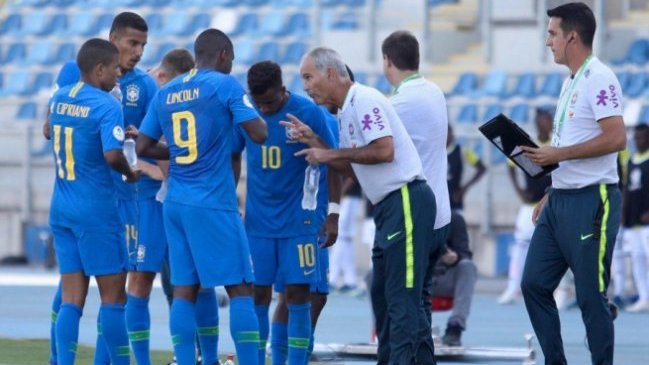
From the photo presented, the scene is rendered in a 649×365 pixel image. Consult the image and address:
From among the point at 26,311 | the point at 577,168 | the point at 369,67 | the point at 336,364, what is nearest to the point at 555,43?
the point at 577,168

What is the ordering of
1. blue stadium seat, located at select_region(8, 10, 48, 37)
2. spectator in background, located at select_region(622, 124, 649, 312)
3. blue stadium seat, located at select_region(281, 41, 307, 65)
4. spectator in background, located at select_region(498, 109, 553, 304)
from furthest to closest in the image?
blue stadium seat, located at select_region(8, 10, 48, 37), blue stadium seat, located at select_region(281, 41, 307, 65), spectator in background, located at select_region(498, 109, 553, 304), spectator in background, located at select_region(622, 124, 649, 312)

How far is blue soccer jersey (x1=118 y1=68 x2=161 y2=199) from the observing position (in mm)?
9750

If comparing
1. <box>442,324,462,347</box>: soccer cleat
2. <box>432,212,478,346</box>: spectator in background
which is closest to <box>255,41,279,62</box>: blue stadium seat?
<box>432,212,478,346</box>: spectator in background

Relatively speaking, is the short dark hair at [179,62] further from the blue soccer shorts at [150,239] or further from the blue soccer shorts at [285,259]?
the blue soccer shorts at [285,259]

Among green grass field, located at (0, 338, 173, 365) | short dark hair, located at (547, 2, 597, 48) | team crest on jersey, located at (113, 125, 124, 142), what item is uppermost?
short dark hair, located at (547, 2, 597, 48)

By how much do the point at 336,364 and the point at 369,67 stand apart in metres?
13.1

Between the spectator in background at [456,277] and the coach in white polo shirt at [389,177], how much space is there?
3145mm

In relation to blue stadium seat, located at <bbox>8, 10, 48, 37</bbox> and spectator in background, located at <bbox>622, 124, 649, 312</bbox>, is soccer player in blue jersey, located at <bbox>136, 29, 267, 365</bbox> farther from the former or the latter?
blue stadium seat, located at <bbox>8, 10, 48, 37</bbox>

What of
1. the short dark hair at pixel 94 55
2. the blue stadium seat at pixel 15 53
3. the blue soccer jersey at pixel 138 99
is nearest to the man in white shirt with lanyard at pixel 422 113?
the blue soccer jersey at pixel 138 99

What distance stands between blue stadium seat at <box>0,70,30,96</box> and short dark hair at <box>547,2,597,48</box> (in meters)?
18.5

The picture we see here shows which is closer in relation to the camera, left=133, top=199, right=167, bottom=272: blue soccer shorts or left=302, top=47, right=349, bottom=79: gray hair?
left=302, top=47, right=349, bottom=79: gray hair

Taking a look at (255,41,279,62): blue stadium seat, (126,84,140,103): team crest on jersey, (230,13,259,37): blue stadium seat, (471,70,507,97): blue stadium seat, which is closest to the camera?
(126,84,140,103): team crest on jersey

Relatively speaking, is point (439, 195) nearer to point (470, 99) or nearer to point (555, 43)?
point (555, 43)

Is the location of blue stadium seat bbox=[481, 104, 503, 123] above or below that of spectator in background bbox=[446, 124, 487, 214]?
above
